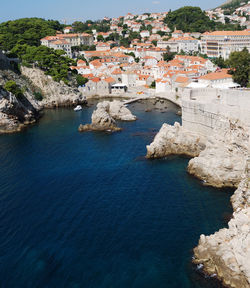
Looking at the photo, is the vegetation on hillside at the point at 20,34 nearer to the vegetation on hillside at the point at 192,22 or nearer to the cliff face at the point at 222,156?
the cliff face at the point at 222,156

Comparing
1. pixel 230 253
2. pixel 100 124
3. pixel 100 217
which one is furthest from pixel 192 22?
pixel 230 253

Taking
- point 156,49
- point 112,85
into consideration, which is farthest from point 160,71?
point 156,49

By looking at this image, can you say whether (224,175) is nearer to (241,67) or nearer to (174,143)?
(174,143)

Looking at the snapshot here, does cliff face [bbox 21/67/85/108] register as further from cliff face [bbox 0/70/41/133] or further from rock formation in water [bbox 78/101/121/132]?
rock formation in water [bbox 78/101/121/132]

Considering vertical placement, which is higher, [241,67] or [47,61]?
[47,61]

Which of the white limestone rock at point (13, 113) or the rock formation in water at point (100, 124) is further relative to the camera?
the white limestone rock at point (13, 113)

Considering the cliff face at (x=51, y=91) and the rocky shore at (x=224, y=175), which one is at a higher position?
the cliff face at (x=51, y=91)

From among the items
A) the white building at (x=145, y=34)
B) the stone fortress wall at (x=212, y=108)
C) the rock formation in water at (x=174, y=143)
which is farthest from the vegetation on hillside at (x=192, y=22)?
the rock formation in water at (x=174, y=143)
